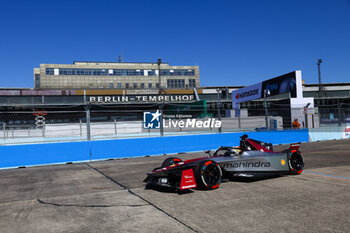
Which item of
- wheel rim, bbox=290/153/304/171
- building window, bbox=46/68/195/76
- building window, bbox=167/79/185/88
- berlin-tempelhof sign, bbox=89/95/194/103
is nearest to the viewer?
wheel rim, bbox=290/153/304/171

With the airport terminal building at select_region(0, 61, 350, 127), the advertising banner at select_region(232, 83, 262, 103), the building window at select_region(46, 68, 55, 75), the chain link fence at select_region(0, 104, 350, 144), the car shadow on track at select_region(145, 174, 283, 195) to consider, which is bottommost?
the car shadow on track at select_region(145, 174, 283, 195)

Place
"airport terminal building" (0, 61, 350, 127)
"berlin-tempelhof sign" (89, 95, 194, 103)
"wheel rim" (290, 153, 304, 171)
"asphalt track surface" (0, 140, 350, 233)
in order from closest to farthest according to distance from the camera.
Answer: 1. "asphalt track surface" (0, 140, 350, 233)
2. "wheel rim" (290, 153, 304, 171)
3. "airport terminal building" (0, 61, 350, 127)
4. "berlin-tempelhof sign" (89, 95, 194, 103)

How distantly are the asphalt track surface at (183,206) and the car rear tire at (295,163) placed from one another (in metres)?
0.17

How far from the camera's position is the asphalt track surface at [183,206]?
3967mm

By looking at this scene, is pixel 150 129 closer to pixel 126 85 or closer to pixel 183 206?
pixel 183 206

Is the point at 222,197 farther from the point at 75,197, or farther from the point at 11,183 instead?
the point at 11,183

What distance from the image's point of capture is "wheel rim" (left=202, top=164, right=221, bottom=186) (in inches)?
237

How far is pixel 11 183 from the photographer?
7.86 meters

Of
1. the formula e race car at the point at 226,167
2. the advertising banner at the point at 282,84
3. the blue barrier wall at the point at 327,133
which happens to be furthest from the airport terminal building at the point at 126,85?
the formula e race car at the point at 226,167

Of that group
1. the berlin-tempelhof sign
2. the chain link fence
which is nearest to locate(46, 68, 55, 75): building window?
the berlin-tempelhof sign

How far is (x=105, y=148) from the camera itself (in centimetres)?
1309

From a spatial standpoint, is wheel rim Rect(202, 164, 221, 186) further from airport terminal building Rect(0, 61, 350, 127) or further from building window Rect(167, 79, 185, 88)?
building window Rect(167, 79, 185, 88)

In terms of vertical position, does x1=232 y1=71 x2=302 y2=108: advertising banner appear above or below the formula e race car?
above

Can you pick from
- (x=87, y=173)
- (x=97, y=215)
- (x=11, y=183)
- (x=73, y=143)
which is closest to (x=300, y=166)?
(x=97, y=215)
